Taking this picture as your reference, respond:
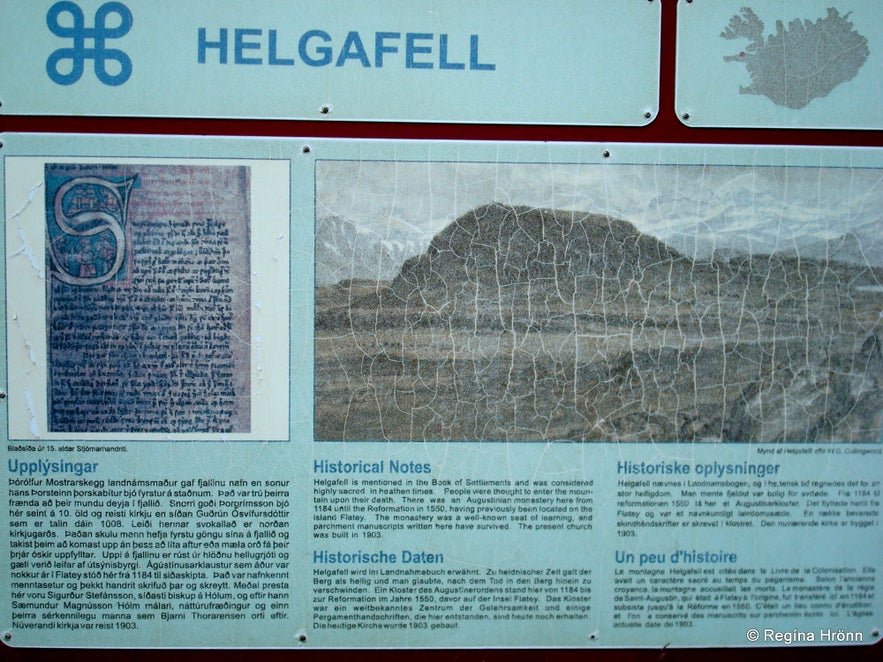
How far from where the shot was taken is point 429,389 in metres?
1.96

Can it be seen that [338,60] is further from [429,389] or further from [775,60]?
[775,60]

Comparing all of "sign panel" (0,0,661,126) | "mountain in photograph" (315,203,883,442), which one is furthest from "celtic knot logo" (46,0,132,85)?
"mountain in photograph" (315,203,883,442)

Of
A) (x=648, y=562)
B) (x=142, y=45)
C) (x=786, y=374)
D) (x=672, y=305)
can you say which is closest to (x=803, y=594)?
(x=648, y=562)

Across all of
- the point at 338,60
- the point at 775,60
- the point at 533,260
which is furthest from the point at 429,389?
the point at 775,60

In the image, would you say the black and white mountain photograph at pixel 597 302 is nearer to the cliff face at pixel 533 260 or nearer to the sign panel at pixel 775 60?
the cliff face at pixel 533 260

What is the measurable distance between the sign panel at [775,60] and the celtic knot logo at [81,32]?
150cm

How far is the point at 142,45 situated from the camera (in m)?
1.91

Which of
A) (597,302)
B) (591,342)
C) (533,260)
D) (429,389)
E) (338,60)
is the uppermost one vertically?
(338,60)

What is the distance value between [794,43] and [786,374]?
91 centimetres

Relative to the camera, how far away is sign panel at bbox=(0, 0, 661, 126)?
1905mm

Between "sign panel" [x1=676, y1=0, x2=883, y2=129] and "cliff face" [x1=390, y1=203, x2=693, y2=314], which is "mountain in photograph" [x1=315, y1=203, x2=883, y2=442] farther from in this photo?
"sign panel" [x1=676, y1=0, x2=883, y2=129]

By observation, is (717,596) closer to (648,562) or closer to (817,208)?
(648,562)

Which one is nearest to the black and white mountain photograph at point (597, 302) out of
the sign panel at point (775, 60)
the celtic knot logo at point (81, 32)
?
the sign panel at point (775, 60)

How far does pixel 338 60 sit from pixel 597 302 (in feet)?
3.13
